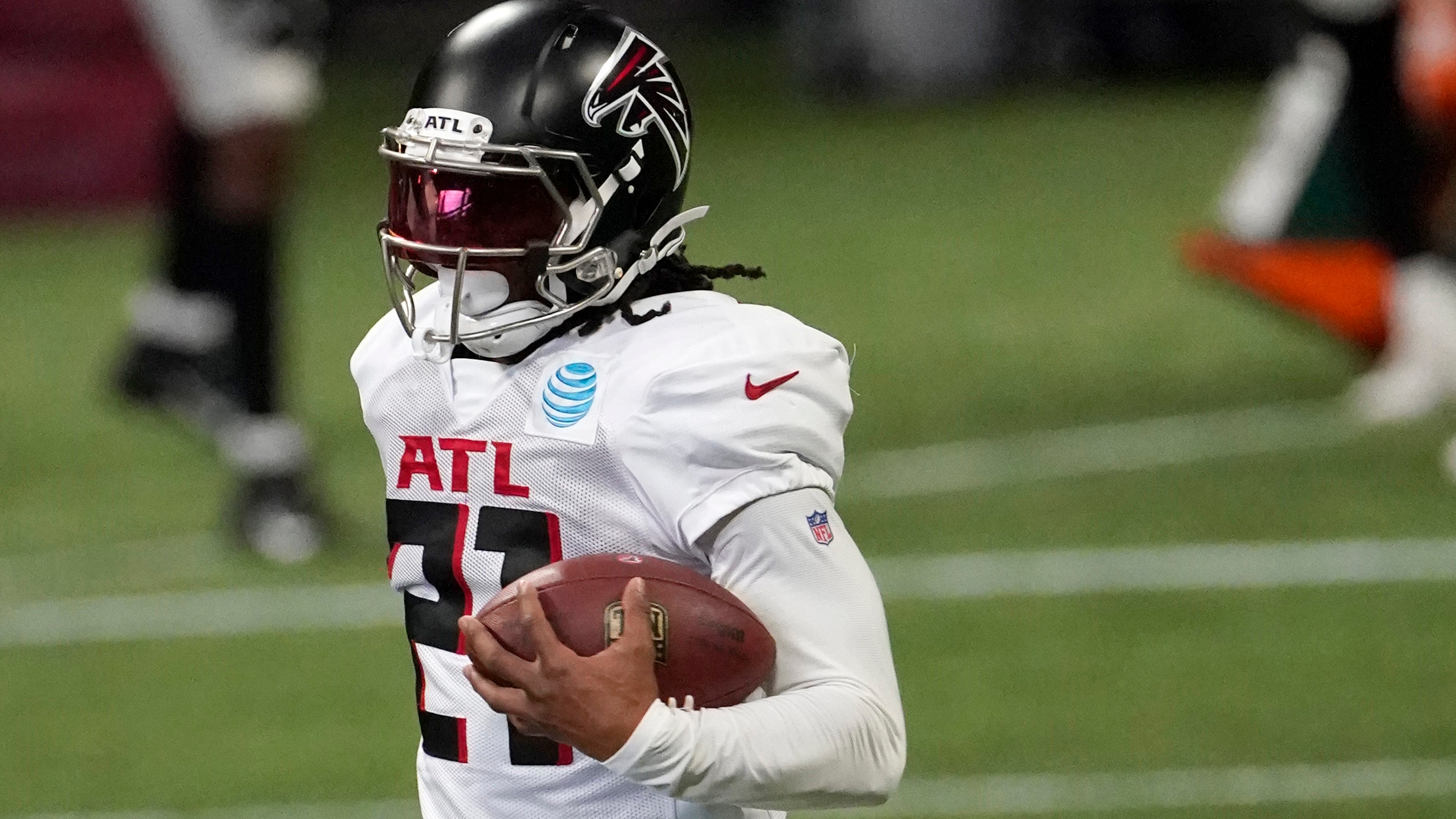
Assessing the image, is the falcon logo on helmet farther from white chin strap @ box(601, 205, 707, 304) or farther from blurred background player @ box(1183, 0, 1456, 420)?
blurred background player @ box(1183, 0, 1456, 420)

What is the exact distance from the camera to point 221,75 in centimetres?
515

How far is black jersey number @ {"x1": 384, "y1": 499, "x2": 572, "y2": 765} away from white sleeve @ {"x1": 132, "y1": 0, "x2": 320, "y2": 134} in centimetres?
320

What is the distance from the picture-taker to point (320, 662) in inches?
176

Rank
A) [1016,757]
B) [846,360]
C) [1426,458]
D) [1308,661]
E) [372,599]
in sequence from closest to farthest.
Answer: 1. [846,360]
2. [1016,757]
3. [1308,661]
4. [372,599]
5. [1426,458]

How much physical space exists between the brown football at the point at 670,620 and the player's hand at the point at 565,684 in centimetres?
3

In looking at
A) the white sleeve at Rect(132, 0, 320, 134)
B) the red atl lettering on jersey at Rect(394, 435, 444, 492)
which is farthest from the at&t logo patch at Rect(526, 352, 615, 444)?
the white sleeve at Rect(132, 0, 320, 134)

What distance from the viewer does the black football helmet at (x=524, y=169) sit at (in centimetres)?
200

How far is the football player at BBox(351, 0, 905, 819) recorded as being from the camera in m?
1.88

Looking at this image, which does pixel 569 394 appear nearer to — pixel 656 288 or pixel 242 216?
pixel 656 288

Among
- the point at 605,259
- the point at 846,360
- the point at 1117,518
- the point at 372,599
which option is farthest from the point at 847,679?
the point at 1117,518

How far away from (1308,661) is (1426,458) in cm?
149

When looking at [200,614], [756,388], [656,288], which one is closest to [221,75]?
[200,614]

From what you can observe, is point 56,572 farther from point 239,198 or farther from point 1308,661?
point 1308,661

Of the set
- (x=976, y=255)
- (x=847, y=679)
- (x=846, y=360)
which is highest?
(x=846, y=360)
